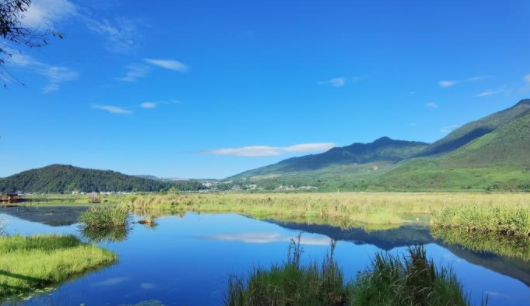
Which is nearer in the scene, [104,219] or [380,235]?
[380,235]

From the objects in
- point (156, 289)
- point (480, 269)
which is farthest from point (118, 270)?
point (480, 269)

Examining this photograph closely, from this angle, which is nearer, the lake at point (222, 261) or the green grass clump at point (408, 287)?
the green grass clump at point (408, 287)

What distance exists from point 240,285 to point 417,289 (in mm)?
4854

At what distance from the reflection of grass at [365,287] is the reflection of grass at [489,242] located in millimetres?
13350

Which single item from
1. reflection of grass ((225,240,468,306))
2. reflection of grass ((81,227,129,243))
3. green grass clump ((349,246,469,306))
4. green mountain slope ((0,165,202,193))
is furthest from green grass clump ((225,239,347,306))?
green mountain slope ((0,165,202,193))

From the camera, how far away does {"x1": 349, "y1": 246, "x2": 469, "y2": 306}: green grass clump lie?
30.3ft

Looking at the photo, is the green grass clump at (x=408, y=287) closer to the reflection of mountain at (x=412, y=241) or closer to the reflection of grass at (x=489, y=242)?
Answer: the reflection of mountain at (x=412, y=241)

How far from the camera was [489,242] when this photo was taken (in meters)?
25.0

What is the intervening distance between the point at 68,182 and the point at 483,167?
16005 centimetres

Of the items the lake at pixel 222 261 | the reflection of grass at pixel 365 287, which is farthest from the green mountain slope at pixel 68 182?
the reflection of grass at pixel 365 287

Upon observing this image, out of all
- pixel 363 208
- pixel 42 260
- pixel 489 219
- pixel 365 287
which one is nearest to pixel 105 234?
pixel 42 260

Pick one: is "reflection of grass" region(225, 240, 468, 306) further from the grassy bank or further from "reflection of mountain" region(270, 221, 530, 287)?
the grassy bank

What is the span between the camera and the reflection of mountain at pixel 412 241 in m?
18.5

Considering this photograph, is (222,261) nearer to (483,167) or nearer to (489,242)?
(489,242)
